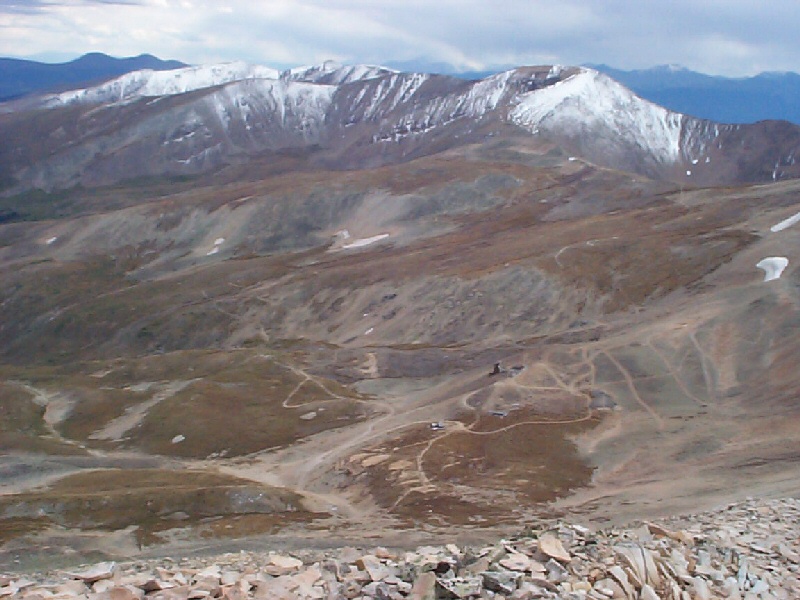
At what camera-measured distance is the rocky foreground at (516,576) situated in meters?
22.8

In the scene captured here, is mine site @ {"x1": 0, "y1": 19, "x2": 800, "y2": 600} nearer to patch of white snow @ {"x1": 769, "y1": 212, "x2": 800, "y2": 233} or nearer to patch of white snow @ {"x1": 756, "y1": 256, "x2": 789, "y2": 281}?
patch of white snow @ {"x1": 769, "y1": 212, "x2": 800, "y2": 233}

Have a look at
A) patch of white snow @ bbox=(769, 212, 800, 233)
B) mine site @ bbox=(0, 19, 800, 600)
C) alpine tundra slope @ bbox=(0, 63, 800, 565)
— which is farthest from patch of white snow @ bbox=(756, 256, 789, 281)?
patch of white snow @ bbox=(769, 212, 800, 233)

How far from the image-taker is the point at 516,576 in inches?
912

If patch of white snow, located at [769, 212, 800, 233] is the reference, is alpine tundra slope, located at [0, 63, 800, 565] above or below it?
below

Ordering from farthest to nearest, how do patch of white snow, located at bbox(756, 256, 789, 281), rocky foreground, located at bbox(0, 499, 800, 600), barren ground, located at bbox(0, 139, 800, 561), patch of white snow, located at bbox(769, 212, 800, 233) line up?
patch of white snow, located at bbox(769, 212, 800, 233) → patch of white snow, located at bbox(756, 256, 789, 281) → barren ground, located at bbox(0, 139, 800, 561) → rocky foreground, located at bbox(0, 499, 800, 600)

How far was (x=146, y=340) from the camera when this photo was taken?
194 meters

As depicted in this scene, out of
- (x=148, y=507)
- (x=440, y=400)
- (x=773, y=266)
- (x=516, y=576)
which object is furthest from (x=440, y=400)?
(x=516, y=576)

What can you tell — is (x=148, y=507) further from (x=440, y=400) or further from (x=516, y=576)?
(x=516, y=576)

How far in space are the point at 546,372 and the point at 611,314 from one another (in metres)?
35.9

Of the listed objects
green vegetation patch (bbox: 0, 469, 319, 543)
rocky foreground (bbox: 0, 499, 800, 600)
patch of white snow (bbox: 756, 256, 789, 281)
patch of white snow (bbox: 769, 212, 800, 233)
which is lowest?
green vegetation patch (bbox: 0, 469, 319, 543)

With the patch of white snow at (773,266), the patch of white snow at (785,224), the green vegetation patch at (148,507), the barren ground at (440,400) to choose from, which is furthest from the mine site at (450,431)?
the patch of white snow at (773,266)

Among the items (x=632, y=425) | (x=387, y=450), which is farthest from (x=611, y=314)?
(x=387, y=450)

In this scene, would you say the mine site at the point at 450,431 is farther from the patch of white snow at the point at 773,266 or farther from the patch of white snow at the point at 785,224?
the patch of white snow at the point at 773,266

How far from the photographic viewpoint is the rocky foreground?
22.8m
